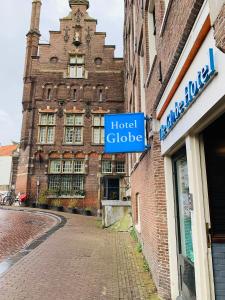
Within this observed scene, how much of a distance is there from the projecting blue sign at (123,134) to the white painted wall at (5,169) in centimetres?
3354

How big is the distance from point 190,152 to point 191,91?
2.82 ft

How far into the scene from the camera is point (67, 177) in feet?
79.0

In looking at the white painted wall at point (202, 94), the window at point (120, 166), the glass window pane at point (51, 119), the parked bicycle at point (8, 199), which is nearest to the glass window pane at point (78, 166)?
the window at point (120, 166)

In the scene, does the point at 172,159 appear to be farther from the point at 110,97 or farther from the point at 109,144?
the point at 110,97

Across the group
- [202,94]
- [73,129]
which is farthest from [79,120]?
[202,94]

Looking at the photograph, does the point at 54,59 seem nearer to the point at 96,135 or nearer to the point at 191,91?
the point at 96,135

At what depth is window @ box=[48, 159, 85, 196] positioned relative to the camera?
23.8m

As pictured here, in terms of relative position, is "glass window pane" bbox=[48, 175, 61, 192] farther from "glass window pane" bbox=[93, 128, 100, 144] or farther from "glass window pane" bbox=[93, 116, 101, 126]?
"glass window pane" bbox=[93, 116, 101, 126]

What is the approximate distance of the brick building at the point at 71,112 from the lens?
941 inches

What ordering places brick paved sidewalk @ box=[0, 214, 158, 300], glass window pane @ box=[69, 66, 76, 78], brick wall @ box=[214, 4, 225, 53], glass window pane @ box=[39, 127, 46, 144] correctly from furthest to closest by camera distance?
glass window pane @ box=[69, 66, 76, 78] → glass window pane @ box=[39, 127, 46, 144] → brick paved sidewalk @ box=[0, 214, 158, 300] → brick wall @ box=[214, 4, 225, 53]

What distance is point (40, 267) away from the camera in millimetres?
6516

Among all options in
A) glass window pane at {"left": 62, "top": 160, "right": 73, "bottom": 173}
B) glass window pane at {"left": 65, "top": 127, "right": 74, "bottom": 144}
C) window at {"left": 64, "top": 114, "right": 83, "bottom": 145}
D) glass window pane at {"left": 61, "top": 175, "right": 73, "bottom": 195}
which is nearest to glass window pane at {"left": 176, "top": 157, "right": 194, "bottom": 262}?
glass window pane at {"left": 61, "top": 175, "right": 73, "bottom": 195}

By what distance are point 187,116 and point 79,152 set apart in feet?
69.5

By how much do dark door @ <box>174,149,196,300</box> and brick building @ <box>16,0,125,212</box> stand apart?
61.6 feet
